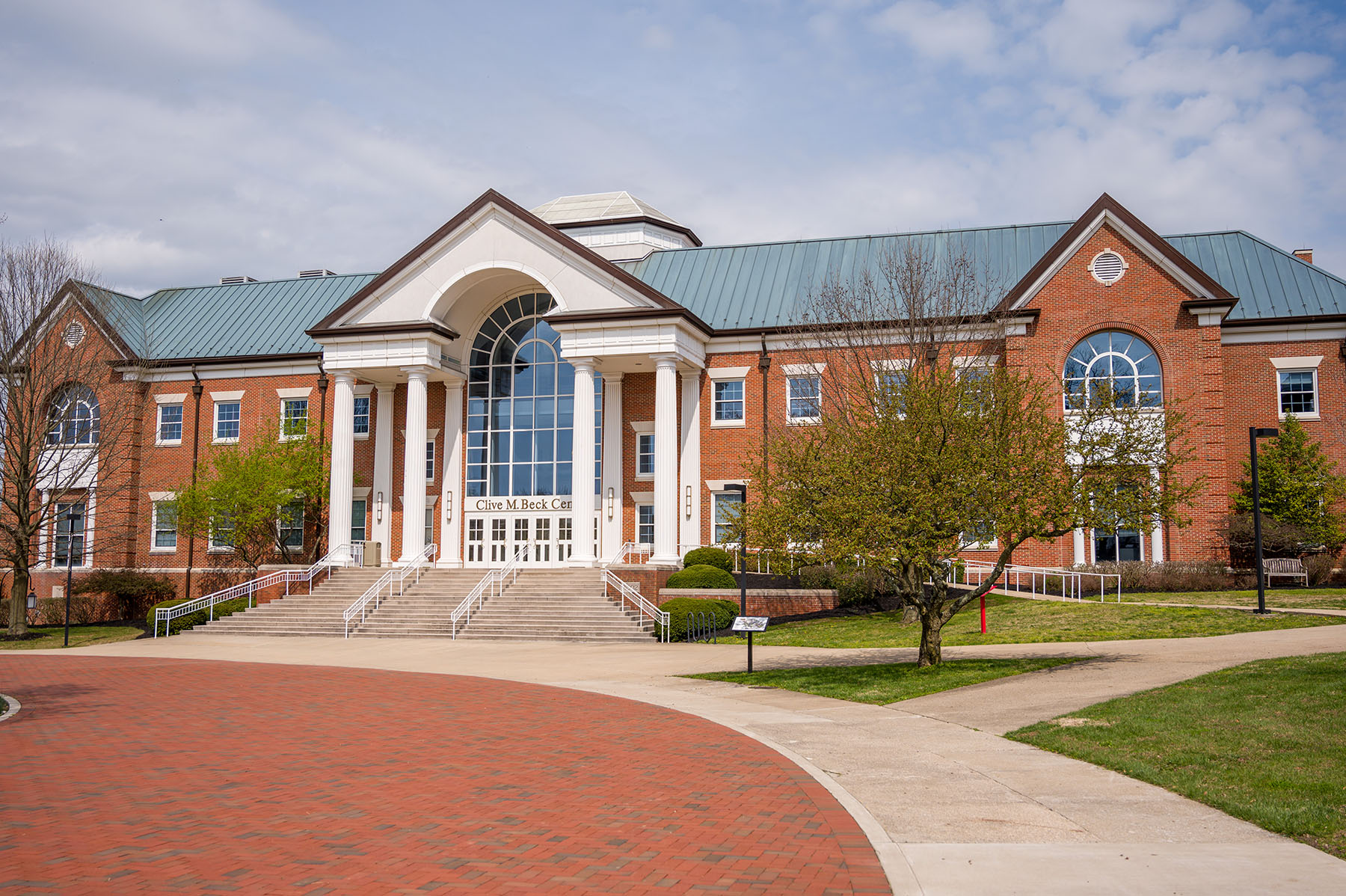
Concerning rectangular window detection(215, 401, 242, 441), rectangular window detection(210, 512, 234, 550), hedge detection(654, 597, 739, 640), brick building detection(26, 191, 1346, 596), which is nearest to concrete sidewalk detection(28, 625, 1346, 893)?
hedge detection(654, 597, 739, 640)

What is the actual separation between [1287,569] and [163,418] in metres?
38.9

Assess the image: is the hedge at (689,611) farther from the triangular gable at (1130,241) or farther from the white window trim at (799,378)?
the triangular gable at (1130,241)

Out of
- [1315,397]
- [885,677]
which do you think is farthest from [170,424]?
[1315,397]

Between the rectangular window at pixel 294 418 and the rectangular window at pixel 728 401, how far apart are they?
15.0m

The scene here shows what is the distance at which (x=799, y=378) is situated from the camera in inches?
1277

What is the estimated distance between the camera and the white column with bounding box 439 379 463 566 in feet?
118

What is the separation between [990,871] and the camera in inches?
258

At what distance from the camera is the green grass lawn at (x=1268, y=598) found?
23.5 m

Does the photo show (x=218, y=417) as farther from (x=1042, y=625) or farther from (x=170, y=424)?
(x=1042, y=625)

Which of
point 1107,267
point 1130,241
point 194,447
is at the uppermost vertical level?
point 1130,241

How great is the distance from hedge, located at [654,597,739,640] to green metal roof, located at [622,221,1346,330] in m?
11.0

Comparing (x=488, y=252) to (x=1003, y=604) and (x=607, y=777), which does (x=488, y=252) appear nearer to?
(x=1003, y=604)

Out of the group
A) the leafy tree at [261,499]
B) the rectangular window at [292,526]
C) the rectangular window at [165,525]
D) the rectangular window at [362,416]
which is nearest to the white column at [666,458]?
the rectangular window at [362,416]

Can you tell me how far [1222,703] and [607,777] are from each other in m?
7.32
